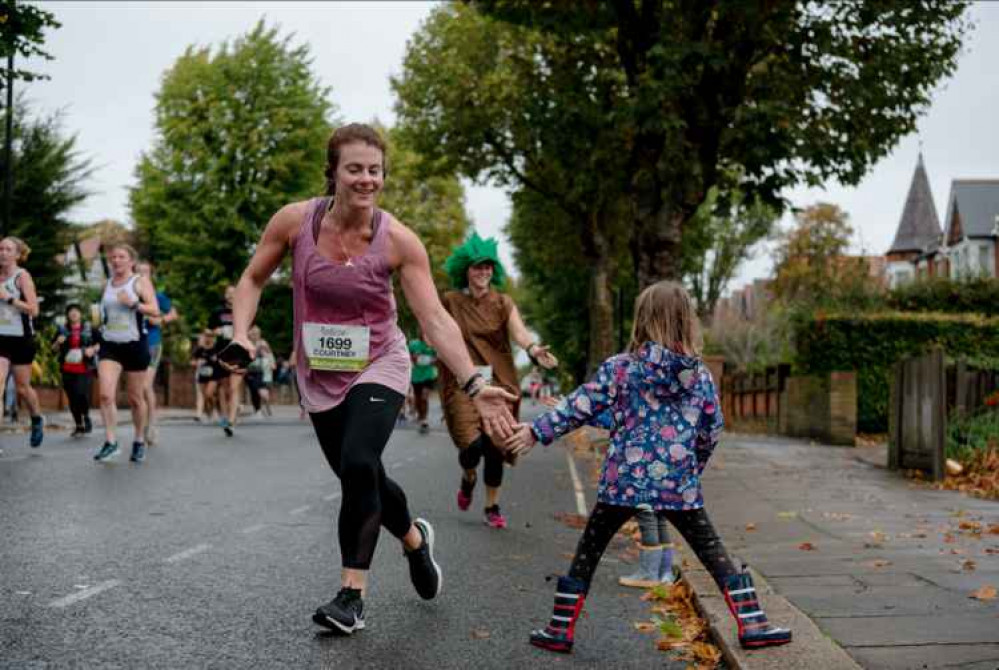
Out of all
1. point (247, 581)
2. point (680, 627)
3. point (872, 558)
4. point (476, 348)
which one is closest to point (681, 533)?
point (680, 627)

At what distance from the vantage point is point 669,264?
18422 millimetres

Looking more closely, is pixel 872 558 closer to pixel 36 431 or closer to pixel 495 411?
pixel 495 411

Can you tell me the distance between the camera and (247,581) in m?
6.02

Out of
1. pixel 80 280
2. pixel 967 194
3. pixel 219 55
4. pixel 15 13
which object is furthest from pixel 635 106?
pixel 967 194

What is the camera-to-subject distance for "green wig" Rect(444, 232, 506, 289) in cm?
870

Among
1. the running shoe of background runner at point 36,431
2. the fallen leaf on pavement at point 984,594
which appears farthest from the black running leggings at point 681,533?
the running shoe of background runner at point 36,431

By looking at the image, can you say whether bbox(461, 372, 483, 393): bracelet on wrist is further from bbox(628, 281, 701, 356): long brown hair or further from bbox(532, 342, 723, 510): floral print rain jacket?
bbox(628, 281, 701, 356): long brown hair

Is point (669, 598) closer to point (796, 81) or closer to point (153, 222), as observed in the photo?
point (796, 81)

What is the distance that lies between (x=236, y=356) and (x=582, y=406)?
4.68 ft

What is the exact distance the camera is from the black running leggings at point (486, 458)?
8648 millimetres

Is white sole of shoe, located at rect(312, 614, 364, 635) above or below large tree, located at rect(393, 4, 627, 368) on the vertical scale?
below

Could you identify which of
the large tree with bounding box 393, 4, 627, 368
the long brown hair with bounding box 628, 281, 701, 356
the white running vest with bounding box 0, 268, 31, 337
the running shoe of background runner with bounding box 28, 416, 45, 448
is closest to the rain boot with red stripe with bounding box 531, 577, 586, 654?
the long brown hair with bounding box 628, 281, 701, 356

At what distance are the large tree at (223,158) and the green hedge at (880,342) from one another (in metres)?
29.6

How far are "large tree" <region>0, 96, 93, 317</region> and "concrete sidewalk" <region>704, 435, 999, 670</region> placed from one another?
22.1 meters
